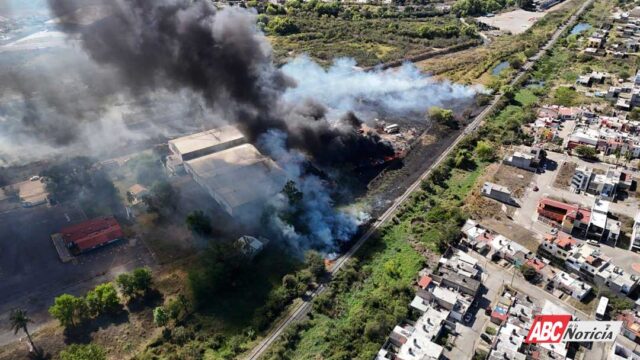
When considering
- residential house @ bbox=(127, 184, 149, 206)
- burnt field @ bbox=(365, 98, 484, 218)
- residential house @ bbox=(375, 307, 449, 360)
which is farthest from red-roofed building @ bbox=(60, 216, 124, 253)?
residential house @ bbox=(375, 307, 449, 360)

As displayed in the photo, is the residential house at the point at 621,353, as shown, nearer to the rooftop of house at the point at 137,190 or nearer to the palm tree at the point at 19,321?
the palm tree at the point at 19,321

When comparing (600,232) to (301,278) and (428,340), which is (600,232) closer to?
(428,340)

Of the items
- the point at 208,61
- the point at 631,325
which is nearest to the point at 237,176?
the point at 208,61

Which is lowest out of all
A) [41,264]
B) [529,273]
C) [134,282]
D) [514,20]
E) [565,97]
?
[514,20]

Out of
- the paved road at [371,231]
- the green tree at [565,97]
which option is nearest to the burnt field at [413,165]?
the paved road at [371,231]

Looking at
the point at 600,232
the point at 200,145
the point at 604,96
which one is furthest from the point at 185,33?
the point at 604,96

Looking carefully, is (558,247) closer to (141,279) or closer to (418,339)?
(418,339)

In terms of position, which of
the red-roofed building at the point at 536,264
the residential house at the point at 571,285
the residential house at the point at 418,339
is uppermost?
the residential house at the point at 418,339
